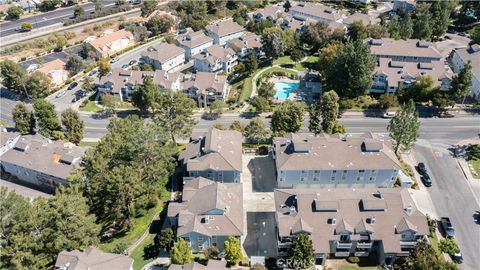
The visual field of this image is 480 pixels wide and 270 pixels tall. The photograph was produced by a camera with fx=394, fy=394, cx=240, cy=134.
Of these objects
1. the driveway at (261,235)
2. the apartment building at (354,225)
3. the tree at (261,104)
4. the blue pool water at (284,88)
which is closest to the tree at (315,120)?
the tree at (261,104)

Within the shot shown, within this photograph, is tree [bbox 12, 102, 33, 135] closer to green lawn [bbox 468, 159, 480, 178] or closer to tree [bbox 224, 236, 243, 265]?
tree [bbox 224, 236, 243, 265]

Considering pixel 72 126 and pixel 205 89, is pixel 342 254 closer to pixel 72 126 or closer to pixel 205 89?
pixel 205 89

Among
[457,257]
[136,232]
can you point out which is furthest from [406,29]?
[136,232]

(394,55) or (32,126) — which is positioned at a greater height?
(394,55)

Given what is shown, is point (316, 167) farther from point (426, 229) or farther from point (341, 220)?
point (426, 229)

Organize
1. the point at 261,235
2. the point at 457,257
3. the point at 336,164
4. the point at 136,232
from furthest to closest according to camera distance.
→ the point at 336,164
the point at 136,232
the point at 261,235
the point at 457,257

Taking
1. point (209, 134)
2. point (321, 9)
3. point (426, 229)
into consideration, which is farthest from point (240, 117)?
point (321, 9)
